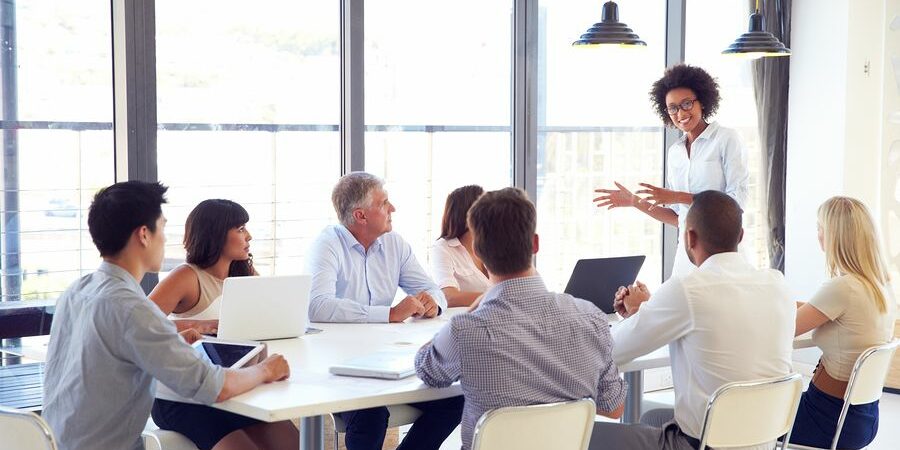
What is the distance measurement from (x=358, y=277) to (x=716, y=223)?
149 centimetres

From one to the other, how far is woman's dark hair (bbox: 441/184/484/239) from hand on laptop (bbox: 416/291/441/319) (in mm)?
496

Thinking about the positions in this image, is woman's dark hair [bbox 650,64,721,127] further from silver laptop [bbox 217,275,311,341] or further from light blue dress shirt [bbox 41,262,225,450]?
light blue dress shirt [bbox 41,262,225,450]

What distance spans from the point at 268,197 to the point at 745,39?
2.29 metres

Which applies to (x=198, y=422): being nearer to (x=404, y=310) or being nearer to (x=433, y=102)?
(x=404, y=310)

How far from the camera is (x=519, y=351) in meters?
2.49

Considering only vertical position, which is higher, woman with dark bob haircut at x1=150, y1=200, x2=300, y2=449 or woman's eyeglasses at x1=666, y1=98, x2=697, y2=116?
woman's eyeglasses at x1=666, y1=98, x2=697, y2=116

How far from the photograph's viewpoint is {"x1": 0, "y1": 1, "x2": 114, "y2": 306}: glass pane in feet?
13.3

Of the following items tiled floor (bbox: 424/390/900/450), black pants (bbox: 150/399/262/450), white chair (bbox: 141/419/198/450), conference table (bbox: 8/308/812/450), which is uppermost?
conference table (bbox: 8/308/812/450)

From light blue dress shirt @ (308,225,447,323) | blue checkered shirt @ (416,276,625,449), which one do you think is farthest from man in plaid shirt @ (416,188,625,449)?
light blue dress shirt @ (308,225,447,323)

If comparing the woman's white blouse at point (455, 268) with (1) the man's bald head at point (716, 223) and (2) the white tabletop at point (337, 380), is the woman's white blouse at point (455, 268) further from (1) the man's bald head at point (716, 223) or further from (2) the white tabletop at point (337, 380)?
(1) the man's bald head at point (716, 223)

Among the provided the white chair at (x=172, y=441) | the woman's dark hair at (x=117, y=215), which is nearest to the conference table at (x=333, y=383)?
the white chair at (x=172, y=441)

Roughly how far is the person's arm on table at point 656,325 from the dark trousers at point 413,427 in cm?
70

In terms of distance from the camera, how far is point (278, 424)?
3137 millimetres

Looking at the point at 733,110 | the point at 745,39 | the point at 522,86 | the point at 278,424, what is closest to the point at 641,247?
the point at 733,110
